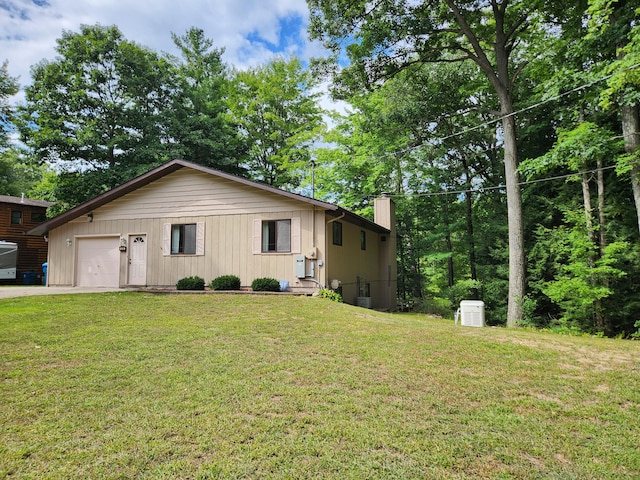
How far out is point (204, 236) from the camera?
42.7ft

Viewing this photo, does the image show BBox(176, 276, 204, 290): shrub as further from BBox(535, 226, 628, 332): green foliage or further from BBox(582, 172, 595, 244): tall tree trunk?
BBox(582, 172, 595, 244): tall tree trunk

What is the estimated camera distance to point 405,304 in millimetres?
17844

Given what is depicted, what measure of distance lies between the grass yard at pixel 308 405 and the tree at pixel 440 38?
225 inches

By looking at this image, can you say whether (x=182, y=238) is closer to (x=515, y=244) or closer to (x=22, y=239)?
(x=515, y=244)

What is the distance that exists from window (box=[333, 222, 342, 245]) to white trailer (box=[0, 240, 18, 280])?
1751cm

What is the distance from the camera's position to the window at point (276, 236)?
39.8ft

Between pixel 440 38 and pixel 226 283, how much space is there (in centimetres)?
1148

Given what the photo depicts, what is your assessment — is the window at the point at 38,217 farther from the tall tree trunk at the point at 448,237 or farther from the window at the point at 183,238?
the tall tree trunk at the point at 448,237

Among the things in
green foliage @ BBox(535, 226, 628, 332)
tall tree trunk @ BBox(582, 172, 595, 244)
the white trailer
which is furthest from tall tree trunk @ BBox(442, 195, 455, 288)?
the white trailer

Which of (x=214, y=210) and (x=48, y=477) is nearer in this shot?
(x=48, y=477)

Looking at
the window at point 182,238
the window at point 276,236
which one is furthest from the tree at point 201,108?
the window at point 276,236

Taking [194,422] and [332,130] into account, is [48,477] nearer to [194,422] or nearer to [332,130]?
[194,422]

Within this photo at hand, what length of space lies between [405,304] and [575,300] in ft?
25.0

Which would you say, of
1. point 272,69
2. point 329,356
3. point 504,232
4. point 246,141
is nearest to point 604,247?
point 504,232
